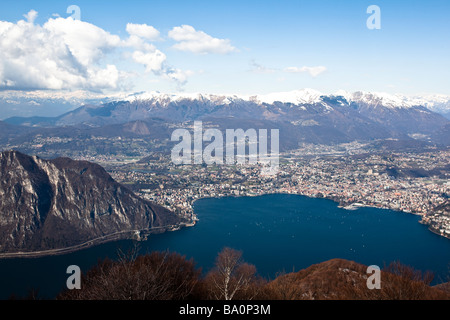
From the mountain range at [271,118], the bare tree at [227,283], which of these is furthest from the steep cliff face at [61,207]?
the mountain range at [271,118]

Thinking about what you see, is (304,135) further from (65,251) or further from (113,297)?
(113,297)

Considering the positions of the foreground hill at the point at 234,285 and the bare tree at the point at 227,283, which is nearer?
the foreground hill at the point at 234,285

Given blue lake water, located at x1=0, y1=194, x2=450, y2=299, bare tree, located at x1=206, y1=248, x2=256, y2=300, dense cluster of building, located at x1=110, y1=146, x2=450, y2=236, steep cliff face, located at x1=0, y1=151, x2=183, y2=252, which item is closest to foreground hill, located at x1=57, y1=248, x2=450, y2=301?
bare tree, located at x1=206, y1=248, x2=256, y2=300

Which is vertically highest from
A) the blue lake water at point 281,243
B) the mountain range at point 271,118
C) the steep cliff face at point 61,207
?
the mountain range at point 271,118

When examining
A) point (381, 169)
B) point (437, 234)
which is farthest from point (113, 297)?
point (381, 169)

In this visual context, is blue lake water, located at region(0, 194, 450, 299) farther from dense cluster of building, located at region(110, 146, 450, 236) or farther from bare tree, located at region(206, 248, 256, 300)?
bare tree, located at region(206, 248, 256, 300)

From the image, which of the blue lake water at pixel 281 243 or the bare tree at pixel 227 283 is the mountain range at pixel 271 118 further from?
the bare tree at pixel 227 283
